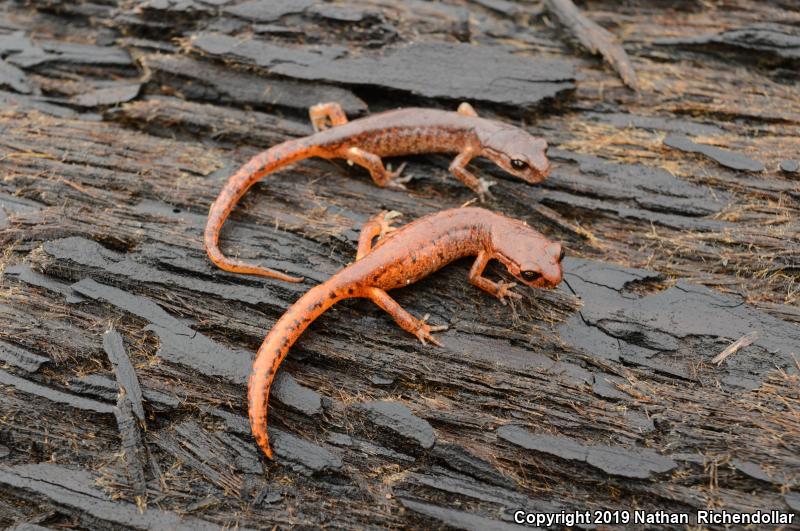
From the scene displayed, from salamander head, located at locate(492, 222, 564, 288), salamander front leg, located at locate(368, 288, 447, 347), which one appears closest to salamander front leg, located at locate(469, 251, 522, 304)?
salamander head, located at locate(492, 222, 564, 288)

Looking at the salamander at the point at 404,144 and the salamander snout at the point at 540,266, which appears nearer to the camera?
the salamander snout at the point at 540,266

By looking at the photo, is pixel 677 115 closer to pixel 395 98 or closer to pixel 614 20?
pixel 614 20

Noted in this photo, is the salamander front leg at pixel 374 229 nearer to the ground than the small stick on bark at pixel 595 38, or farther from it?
nearer to the ground

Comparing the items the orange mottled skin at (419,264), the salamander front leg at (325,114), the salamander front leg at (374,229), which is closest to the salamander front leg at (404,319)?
the orange mottled skin at (419,264)

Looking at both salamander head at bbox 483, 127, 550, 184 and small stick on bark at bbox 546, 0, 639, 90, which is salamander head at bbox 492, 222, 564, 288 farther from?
small stick on bark at bbox 546, 0, 639, 90

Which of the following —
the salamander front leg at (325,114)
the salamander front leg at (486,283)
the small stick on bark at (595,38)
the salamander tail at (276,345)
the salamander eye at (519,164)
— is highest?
the small stick on bark at (595,38)

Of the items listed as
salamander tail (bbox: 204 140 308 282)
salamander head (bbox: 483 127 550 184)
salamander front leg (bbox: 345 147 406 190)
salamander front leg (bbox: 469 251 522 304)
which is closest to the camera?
salamander front leg (bbox: 469 251 522 304)

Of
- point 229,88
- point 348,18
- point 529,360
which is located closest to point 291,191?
point 229,88

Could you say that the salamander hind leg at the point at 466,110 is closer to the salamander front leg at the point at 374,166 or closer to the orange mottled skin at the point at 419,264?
the salamander front leg at the point at 374,166
